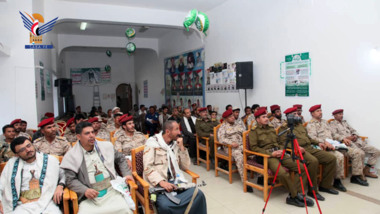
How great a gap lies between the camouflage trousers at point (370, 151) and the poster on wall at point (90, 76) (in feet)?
44.1

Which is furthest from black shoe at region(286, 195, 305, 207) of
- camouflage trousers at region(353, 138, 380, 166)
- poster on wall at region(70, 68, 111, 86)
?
poster on wall at region(70, 68, 111, 86)

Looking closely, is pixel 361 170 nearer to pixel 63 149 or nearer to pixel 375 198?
pixel 375 198

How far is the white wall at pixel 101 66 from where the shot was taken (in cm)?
1466

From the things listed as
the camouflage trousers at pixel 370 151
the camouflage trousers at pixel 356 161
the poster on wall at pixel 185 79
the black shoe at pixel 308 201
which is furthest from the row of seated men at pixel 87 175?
the poster on wall at pixel 185 79

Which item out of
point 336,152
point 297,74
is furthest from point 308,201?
point 297,74

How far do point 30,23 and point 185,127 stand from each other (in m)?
3.99

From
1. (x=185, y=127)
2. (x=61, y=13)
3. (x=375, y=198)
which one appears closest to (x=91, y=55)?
(x=61, y=13)

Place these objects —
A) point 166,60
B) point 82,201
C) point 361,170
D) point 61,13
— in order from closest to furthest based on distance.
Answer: point 82,201 < point 361,170 < point 61,13 < point 166,60

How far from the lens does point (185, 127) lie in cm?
596

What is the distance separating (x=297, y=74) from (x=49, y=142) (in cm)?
488

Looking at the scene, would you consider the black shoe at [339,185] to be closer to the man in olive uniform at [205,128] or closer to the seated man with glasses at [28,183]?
the man in olive uniform at [205,128]

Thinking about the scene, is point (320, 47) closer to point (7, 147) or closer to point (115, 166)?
point (115, 166)

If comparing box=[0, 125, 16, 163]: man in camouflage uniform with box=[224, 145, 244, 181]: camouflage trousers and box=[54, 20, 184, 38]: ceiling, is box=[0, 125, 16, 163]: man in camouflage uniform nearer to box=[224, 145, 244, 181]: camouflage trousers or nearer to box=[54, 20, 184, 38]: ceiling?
box=[224, 145, 244, 181]: camouflage trousers

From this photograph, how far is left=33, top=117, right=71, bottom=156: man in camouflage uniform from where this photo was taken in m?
3.59
